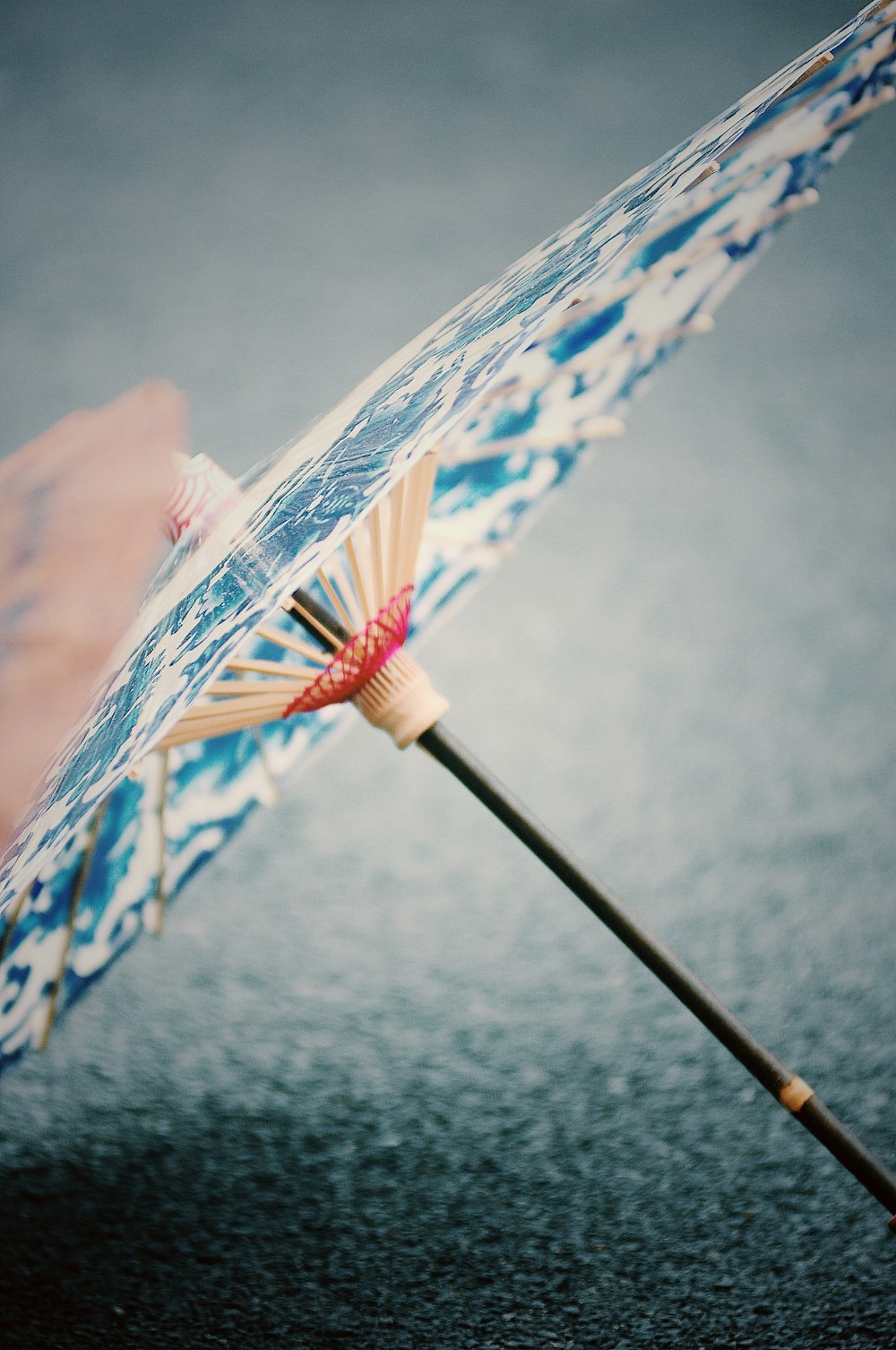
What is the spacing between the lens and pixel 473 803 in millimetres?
1353

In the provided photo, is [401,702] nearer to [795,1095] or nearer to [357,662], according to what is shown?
[357,662]

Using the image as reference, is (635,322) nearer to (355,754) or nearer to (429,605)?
(429,605)

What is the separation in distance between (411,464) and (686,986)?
315mm

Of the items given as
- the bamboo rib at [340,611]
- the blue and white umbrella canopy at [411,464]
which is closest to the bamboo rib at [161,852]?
the blue and white umbrella canopy at [411,464]

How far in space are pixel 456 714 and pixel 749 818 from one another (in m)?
0.43

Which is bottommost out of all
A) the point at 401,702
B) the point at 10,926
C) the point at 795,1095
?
the point at 795,1095

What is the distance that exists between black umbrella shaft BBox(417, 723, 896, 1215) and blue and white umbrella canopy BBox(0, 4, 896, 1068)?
0.19 metres

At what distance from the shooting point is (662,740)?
1350 mm

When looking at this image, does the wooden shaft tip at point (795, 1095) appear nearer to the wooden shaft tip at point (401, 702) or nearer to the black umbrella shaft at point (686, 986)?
the black umbrella shaft at point (686, 986)

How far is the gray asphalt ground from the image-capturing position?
77cm

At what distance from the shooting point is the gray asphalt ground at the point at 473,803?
0.77m

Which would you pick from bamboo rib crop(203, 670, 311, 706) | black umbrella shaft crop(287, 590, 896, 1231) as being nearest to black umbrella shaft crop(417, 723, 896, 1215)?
black umbrella shaft crop(287, 590, 896, 1231)

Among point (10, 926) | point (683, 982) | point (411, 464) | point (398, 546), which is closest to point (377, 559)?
point (398, 546)

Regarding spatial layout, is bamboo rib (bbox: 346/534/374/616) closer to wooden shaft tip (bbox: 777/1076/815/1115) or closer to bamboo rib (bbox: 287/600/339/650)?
bamboo rib (bbox: 287/600/339/650)
